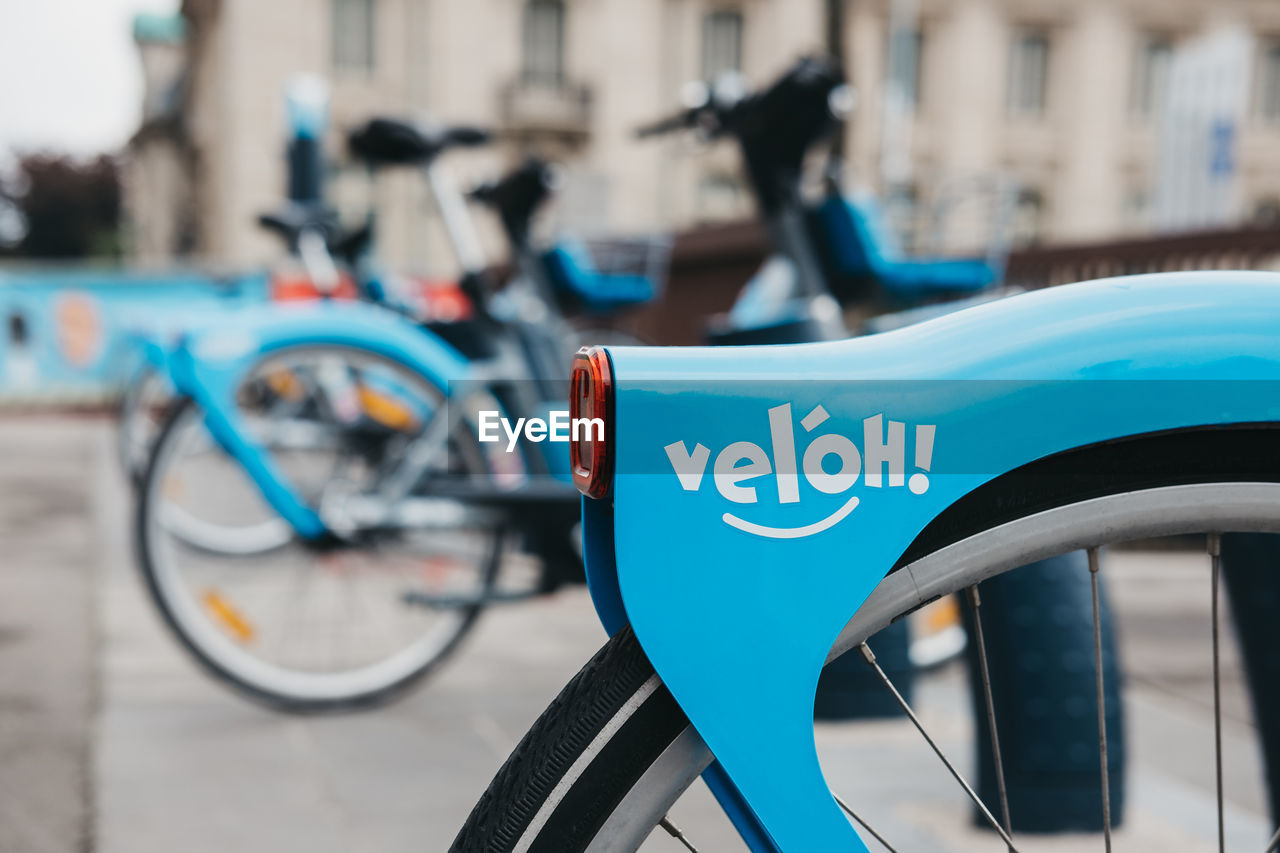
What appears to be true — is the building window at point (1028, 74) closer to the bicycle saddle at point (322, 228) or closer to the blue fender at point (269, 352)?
the bicycle saddle at point (322, 228)

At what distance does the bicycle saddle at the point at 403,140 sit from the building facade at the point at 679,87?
18987mm

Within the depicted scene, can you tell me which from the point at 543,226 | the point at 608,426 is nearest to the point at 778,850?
the point at 608,426

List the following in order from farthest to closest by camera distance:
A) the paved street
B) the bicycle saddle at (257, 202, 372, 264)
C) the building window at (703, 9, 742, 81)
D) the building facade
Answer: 1. the building window at (703, 9, 742, 81)
2. the building facade
3. the bicycle saddle at (257, 202, 372, 264)
4. the paved street

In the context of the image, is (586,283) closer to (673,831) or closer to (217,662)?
(217,662)

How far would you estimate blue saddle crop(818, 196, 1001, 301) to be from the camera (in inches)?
106

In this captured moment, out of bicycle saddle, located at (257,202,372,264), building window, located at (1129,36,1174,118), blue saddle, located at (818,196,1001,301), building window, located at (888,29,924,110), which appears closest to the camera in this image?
blue saddle, located at (818,196,1001,301)

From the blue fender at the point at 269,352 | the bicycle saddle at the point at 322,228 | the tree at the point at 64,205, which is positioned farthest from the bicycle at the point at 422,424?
the tree at the point at 64,205

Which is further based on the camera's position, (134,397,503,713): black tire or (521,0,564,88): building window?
(521,0,564,88): building window

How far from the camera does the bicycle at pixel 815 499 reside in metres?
0.90

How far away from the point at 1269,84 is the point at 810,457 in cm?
3658

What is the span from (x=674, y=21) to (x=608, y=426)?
28.8m

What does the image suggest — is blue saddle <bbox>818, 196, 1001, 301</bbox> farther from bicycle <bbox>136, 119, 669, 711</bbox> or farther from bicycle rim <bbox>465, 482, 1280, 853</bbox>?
bicycle rim <bbox>465, 482, 1280, 853</bbox>

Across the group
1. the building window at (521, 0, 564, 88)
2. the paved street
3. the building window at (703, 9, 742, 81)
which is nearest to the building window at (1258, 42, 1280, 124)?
the building window at (703, 9, 742, 81)

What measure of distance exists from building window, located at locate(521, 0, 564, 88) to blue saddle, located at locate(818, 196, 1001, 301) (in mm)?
25682
